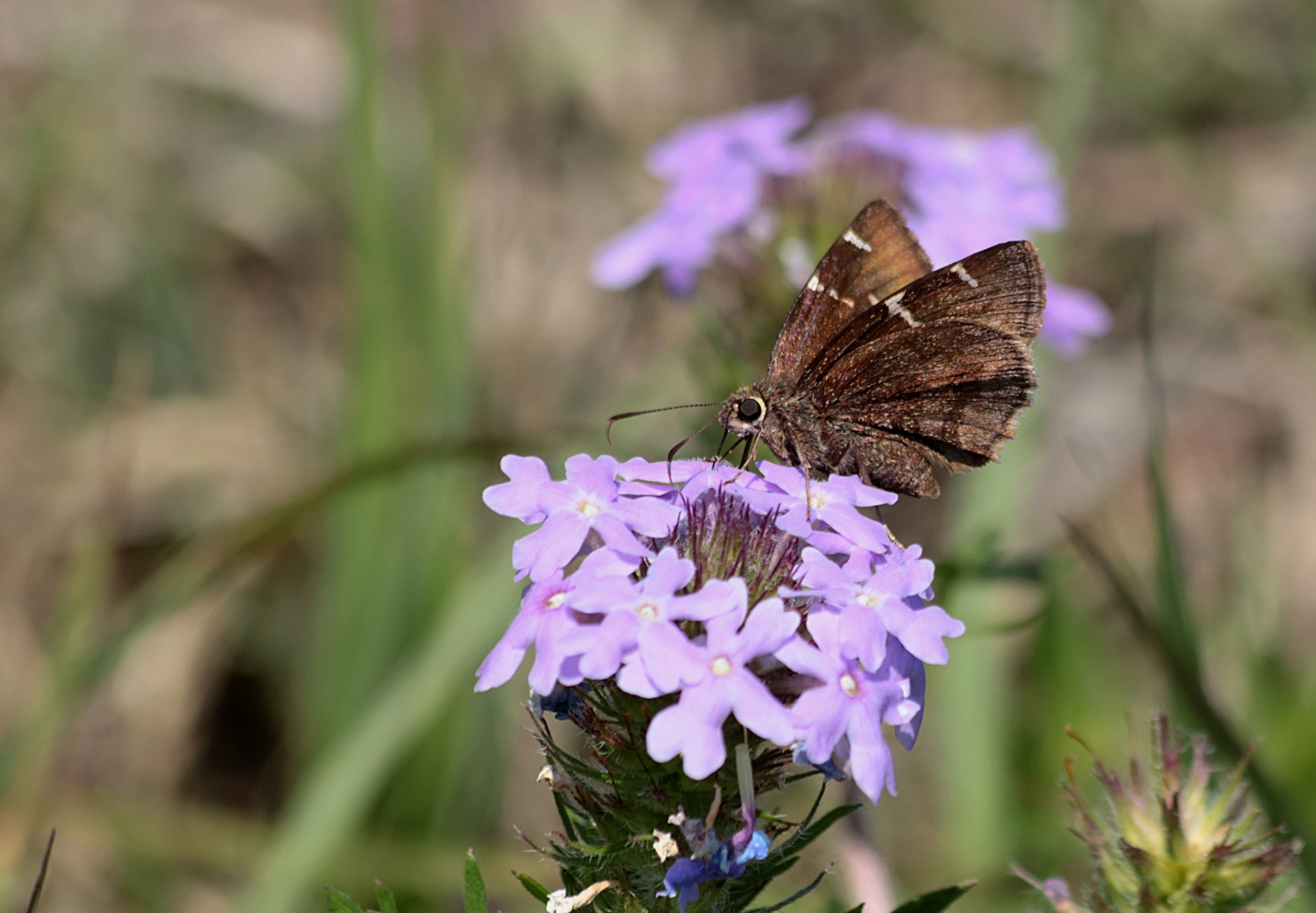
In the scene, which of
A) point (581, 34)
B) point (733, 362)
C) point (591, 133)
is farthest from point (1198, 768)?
point (581, 34)

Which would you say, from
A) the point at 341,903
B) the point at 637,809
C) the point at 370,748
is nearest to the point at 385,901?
the point at 341,903

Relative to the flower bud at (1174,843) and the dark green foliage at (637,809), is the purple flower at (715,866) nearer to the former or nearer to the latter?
the dark green foliage at (637,809)

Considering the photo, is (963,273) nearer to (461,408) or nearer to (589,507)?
(589,507)

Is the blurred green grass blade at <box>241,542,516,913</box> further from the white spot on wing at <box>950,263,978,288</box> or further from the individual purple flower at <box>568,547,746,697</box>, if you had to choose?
the individual purple flower at <box>568,547,746,697</box>

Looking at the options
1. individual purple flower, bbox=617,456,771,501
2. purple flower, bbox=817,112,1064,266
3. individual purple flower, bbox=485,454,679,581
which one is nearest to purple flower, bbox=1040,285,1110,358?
purple flower, bbox=817,112,1064,266

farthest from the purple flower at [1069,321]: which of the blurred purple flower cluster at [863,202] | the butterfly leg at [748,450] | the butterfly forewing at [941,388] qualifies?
the butterfly leg at [748,450]
